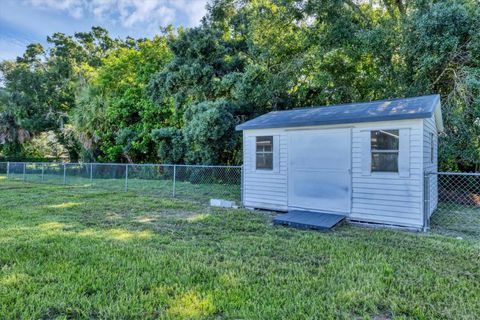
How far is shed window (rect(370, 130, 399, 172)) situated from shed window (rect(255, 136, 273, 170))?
2375mm

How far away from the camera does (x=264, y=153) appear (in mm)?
7637

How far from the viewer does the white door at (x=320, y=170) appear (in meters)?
6.36

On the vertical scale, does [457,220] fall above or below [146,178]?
below

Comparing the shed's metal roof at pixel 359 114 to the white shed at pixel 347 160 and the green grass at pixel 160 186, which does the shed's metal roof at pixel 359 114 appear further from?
the green grass at pixel 160 186

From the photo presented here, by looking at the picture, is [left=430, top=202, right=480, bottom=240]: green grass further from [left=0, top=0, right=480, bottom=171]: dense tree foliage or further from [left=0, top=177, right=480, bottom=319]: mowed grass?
[left=0, top=0, right=480, bottom=171]: dense tree foliage

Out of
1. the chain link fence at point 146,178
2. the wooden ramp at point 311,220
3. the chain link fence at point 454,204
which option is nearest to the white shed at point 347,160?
the wooden ramp at point 311,220

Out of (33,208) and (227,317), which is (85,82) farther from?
(227,317)

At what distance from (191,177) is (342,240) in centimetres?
889

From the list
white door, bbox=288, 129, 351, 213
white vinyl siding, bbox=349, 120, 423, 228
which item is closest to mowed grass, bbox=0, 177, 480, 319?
white vinyl siding, bbox=349, 120, 423, 228

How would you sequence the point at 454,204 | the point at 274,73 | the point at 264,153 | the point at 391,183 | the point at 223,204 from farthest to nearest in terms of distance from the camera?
the point at 274,73, the point at 454,204, the point at 223,204, the point at 264,153, the point at 391,183

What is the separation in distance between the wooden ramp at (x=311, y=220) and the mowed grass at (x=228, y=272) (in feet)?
0.79

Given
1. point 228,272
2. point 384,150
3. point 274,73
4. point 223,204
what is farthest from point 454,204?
point 228,272

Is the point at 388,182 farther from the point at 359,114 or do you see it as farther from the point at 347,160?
the point at 359,114

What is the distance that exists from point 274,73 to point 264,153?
5.46 metres
